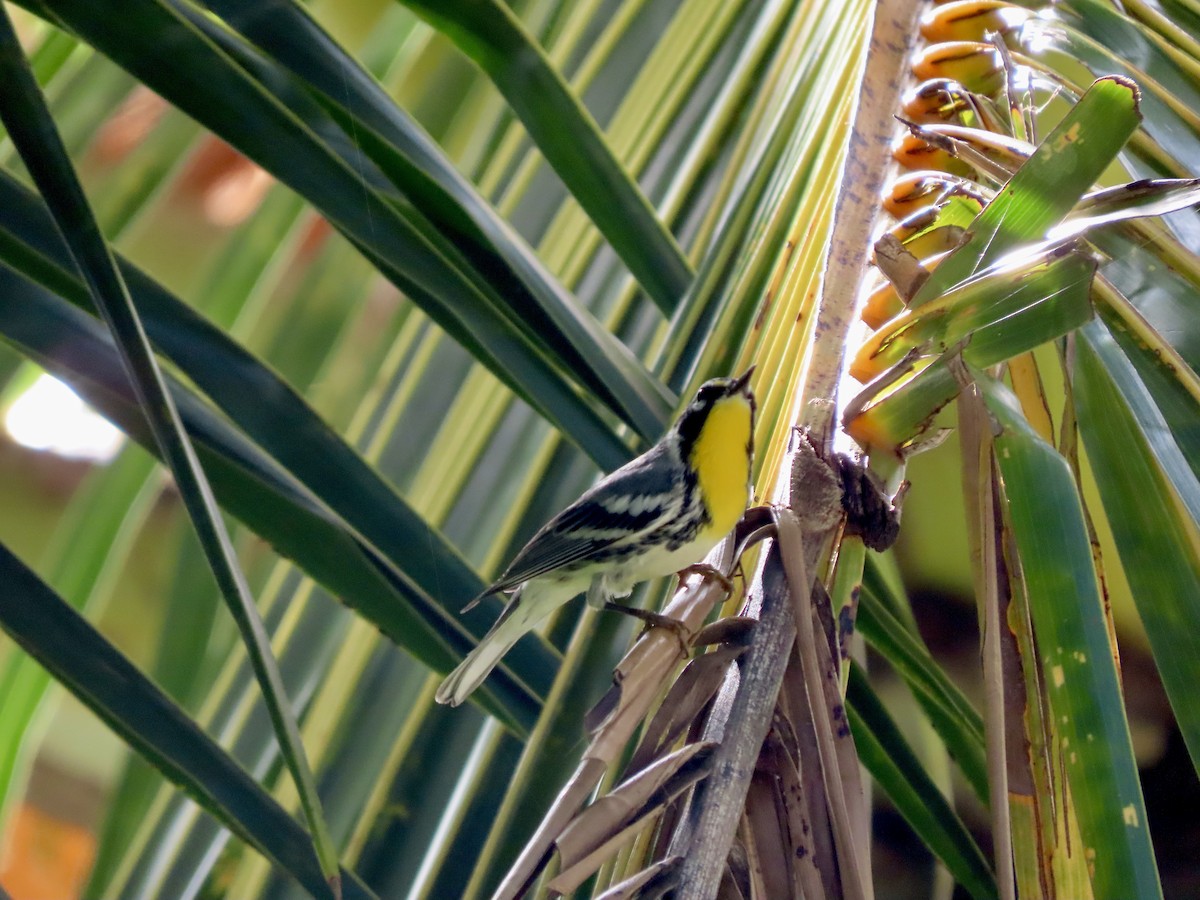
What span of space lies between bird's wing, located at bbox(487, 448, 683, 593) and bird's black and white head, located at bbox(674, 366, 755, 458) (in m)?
0.04

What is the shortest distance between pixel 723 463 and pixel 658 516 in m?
0.10

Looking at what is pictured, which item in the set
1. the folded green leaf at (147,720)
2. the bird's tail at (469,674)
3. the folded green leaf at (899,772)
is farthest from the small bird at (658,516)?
the folded green leaf at (147,720)

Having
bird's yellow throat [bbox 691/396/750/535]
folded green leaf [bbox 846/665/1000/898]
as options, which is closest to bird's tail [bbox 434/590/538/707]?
folded green leaf [bbox 846/665/1000/898]

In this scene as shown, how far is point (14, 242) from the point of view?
1.81 ft

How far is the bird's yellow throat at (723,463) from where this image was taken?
3.89 ft

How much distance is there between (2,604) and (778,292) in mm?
570

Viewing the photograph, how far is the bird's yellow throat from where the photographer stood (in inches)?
46.7

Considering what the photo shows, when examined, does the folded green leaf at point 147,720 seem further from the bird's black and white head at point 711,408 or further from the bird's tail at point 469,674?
the bird's black and white head at point 711,408

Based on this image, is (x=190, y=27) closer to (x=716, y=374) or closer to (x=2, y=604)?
(x=2, y=604)

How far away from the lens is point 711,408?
1178mm

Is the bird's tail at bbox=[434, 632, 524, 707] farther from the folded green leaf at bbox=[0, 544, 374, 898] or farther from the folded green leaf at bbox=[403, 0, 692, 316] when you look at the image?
the folded green leaf at bbox=[403, 0, 692, 316]

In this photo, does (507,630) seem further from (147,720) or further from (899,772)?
(147,720)

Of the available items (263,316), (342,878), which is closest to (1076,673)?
(342,878)

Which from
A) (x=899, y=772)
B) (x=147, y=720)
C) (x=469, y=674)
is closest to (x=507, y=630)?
(x=469, y=674)
